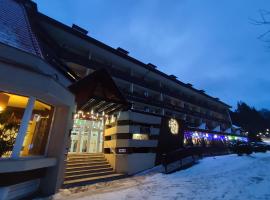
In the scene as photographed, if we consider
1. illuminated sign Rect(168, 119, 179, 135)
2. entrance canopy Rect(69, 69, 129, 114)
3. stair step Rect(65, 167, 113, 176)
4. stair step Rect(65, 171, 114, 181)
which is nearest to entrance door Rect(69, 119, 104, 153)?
stair step Rect(65, 167, 113, 176)

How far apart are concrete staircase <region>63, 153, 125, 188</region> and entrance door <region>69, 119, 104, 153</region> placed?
3.13 metres

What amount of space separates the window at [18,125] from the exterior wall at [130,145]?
8.23 meters

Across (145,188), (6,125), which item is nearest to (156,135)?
(145,188)

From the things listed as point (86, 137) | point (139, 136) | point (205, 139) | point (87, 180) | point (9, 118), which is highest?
point (205, 139)

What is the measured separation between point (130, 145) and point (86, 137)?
577cm

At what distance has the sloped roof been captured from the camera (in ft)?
26.0

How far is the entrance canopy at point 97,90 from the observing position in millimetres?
9658

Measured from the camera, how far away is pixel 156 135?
1891cm

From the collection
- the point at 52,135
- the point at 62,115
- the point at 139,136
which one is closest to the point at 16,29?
the point at 62,115

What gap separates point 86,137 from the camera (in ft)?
64.3

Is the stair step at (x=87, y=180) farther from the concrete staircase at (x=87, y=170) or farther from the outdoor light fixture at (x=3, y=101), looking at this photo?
the outdoor light fixture at (x=3, y=101)

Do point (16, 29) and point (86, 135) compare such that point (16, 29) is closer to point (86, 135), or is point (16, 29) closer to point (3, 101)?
point (3, 101)

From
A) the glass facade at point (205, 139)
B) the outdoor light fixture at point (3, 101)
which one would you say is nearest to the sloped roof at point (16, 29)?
the outdoor light fixture at point (3, 101)

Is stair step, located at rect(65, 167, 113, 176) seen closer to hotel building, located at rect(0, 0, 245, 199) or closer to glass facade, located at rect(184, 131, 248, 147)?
hotel building, located at rect(0, 0, 245, 199)
